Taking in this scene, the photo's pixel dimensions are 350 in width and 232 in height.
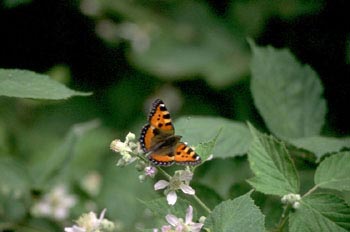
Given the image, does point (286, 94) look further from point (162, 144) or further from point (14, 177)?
point (14, 177)

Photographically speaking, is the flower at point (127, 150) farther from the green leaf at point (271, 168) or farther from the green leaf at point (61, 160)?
the green leaf at point (61, 160)

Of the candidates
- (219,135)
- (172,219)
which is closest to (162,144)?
(172,219)

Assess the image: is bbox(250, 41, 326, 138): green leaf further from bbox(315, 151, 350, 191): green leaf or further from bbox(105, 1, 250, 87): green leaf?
bbox(105, 1, 250, 87): green leaf

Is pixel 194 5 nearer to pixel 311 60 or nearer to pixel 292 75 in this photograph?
pixel 311 60

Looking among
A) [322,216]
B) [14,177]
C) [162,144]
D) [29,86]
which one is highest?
[29,86]

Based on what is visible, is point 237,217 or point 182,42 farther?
point 182,42

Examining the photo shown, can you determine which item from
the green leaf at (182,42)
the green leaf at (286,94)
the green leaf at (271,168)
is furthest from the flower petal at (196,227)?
the green leaf at (182,42)

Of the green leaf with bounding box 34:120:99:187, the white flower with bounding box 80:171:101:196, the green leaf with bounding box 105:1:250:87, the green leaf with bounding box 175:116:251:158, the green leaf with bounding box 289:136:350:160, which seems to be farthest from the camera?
the green leaf with bounding box 105:1:250:87

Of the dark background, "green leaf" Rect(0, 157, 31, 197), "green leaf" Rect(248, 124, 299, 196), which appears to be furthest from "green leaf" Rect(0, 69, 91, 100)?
the dark background
